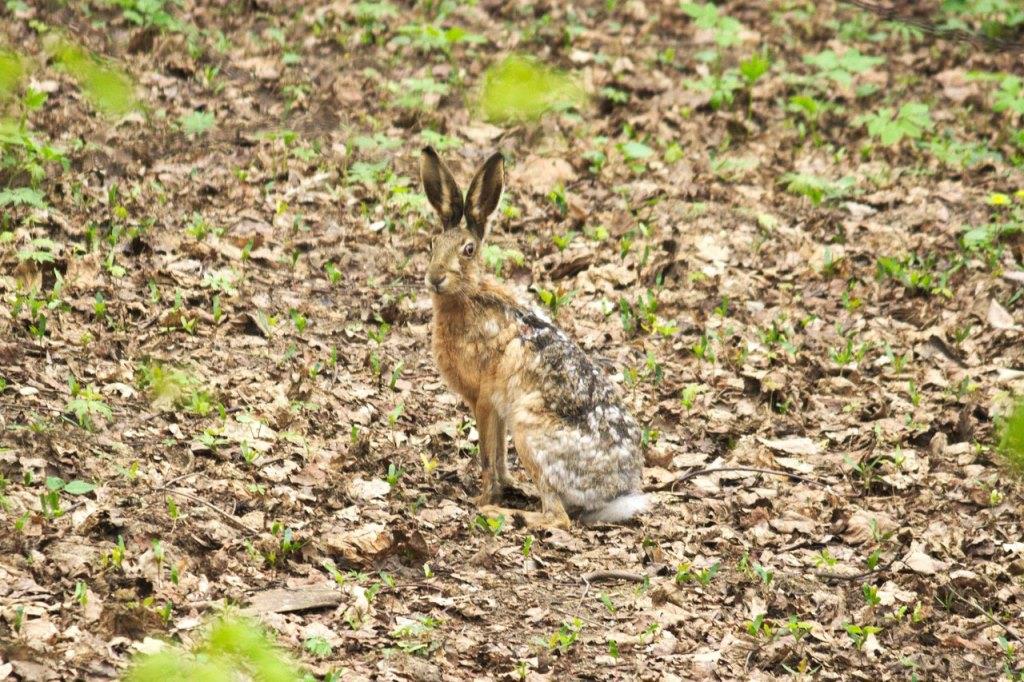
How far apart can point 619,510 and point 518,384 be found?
116 cm

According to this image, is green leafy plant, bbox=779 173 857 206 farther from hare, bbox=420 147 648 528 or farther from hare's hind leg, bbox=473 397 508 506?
hare's hind leg, bbox=473 397 508 506

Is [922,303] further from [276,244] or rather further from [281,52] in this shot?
[281,52]

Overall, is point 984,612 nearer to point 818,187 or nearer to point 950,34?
point 950,34

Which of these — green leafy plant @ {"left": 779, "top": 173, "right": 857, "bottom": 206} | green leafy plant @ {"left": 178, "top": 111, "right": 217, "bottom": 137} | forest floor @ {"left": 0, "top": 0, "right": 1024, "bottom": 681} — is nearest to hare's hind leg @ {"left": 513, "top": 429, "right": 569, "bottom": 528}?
forest floor @ {"left": 0, "top": 0, "right": 1024, "bottom": 681}

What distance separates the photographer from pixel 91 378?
28.2ft

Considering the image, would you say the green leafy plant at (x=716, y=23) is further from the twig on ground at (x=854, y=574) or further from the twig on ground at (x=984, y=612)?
the twig on ground at (x=984, y=612)

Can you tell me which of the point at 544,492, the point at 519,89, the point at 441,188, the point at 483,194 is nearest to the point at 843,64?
the point at 483,194

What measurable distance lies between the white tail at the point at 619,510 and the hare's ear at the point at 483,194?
2187 millimetres

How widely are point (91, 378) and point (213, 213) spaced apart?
3.26 m

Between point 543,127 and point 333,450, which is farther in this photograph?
point 543,127

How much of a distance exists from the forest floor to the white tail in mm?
189

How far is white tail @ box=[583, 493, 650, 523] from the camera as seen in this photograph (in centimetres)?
824

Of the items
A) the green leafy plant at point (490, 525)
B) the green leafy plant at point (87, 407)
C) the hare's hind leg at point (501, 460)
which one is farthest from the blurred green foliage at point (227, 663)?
the hare's hind leg at point (501, 460)

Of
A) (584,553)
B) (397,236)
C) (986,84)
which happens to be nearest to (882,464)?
(584,553)
